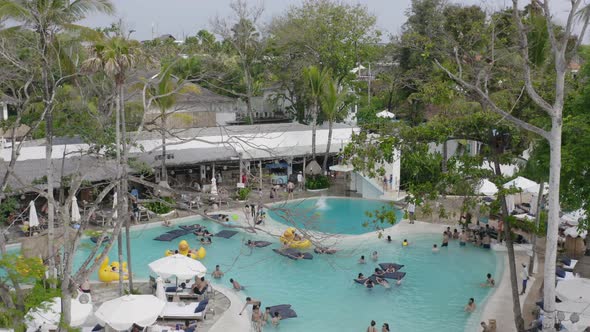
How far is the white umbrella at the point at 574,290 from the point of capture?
14070mm

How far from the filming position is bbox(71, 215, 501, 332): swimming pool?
16.7 m

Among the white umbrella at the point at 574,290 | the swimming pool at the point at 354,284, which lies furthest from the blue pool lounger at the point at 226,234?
the white umbrella at the point at 574,290

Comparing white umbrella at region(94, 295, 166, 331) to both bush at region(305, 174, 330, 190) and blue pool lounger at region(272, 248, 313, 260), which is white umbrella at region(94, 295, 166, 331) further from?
bush at region(305, 174, 330, 190)

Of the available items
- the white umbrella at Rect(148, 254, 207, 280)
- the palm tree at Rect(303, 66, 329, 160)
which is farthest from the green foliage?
the palm tree at Rect(303, 66, 329, 160)

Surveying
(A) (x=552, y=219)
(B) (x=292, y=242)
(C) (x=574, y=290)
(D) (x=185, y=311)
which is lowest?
(D) (x=185, y=311)

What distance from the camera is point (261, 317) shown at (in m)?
16.1

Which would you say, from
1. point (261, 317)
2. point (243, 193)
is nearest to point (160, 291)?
point (261, 317)

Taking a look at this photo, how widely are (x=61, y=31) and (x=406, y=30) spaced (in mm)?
28451

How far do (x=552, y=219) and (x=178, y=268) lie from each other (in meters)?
10.2

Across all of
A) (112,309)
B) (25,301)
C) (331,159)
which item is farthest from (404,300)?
(331,159)

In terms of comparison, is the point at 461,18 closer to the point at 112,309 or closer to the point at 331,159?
the point at 331,159

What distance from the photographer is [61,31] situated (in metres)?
13.8

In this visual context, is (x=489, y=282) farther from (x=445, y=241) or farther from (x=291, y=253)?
(x=291, y=253)

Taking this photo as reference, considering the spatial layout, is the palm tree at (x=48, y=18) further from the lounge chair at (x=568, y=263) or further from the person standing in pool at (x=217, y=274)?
the lounge chair at (x=568, y=263)
